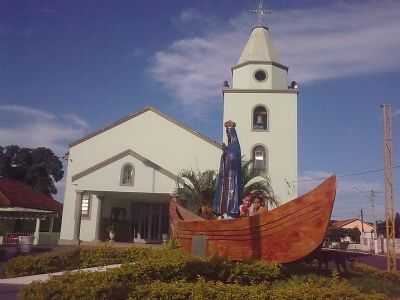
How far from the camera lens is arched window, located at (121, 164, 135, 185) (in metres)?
24.0

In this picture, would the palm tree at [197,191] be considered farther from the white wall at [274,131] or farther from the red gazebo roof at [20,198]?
the red gazebo roof at [20,198]

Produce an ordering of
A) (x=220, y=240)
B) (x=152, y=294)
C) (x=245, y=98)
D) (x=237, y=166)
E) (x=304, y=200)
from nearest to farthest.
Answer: (x=152, y=294), (x=304, y=200), (x=220, y=240), (x=237, y=166), (x=245, y=98)

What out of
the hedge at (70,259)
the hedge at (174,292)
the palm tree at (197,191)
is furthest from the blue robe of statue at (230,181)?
the palm tree at (197,191)

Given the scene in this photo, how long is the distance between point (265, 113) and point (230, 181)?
50.7 feet

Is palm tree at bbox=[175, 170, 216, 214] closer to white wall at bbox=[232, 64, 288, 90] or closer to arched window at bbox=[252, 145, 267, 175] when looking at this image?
arched window at bbox=[252, 145, 267, 175]

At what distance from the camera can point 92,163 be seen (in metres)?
26.5

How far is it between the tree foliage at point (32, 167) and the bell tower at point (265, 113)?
28.5 meters

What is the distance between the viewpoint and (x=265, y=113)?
2602 cm

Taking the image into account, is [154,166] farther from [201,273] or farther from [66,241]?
[201,273]

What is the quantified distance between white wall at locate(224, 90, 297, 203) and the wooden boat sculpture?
1490 centimetres

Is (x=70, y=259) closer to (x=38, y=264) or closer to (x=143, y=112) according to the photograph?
(x=38, y=264)

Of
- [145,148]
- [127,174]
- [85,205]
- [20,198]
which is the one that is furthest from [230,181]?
[20,198]

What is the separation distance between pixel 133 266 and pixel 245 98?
1864 cm

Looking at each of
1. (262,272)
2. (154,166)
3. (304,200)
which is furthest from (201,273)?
(154,166)
